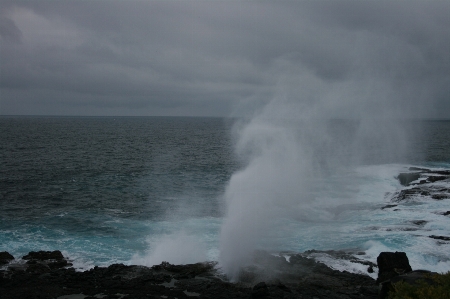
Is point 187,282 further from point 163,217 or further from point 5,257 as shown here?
point 163,217

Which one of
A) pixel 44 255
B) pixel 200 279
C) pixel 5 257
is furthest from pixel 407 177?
pixel 5 257

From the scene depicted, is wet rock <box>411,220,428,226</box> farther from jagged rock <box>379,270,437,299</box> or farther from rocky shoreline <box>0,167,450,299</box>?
jagged rock <box>379,270,437,299</box>

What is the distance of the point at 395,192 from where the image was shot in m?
49.2

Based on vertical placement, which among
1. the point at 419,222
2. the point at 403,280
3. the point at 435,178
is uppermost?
the point at 403,280

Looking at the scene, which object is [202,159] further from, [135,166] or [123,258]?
[123,258]

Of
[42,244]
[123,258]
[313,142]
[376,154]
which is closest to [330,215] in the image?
[123,258]

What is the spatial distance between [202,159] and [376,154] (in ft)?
133

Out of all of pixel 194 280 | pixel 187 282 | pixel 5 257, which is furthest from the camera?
pixel 5 257

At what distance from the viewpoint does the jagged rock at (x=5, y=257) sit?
86.7 feet

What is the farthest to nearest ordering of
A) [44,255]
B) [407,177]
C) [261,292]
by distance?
1. [407,177]
2. [44,255]
3. [261,292]

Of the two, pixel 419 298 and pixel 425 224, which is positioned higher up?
pixel 419 298

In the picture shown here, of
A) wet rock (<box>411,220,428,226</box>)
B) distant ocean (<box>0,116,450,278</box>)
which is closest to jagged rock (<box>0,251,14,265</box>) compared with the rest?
distant ocean (<box>0,116,450,278</box>)

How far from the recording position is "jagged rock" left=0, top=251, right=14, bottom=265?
26.4 m

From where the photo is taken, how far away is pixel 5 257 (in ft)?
88.1
